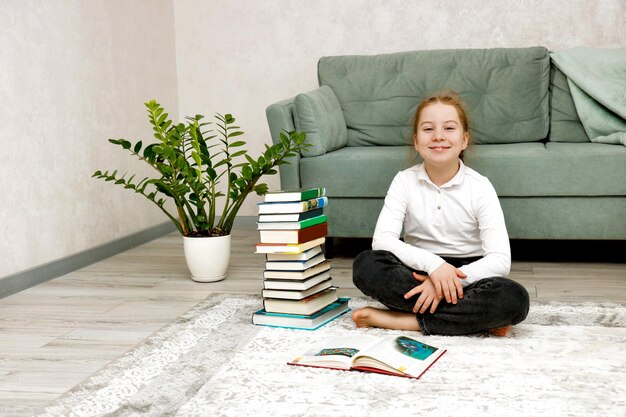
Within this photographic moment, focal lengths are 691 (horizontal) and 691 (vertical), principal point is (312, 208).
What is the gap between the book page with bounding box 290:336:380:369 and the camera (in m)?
1.62

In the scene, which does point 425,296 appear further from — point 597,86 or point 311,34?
point 311,34

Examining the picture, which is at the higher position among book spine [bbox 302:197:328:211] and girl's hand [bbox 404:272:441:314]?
book spine [bbox 302:197:328:211]

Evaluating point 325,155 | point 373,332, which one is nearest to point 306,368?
point 373,332

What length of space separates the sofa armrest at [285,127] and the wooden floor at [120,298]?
1.22 ft

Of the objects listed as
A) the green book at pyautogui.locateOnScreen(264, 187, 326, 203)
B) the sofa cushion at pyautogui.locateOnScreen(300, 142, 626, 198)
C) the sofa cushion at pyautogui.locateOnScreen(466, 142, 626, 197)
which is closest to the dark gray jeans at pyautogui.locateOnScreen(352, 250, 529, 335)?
the green book at pyautogui.locateOnScreen(264, 187, 326, 203)

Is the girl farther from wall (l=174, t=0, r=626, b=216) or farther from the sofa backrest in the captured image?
wall (l=174, t=0, r=626, b=216)

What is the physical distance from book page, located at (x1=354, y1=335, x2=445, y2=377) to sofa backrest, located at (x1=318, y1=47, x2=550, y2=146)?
165 cm

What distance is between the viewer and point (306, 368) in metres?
1.64

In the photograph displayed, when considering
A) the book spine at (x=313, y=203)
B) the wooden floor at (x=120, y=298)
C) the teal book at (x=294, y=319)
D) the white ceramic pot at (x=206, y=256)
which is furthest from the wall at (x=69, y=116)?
the book spine at (x=313, y=203)

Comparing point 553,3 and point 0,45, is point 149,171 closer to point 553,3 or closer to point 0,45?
point 0,45

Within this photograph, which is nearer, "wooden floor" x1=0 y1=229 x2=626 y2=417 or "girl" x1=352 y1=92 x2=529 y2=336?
"wooden floor" x1=0 y1=229 x2=626 y2=417

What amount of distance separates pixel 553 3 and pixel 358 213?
154cm

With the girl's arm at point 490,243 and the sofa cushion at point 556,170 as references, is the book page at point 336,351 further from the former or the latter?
the sofa cushion at point 556,170

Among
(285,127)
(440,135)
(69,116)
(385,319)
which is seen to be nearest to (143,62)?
(69,116)
